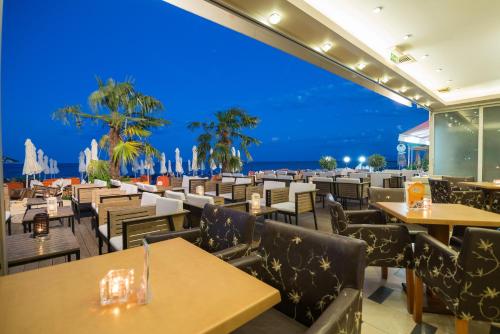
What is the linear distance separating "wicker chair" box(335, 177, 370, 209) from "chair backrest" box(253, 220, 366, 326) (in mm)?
5204

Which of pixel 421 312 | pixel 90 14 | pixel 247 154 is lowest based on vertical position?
pixel 421 312

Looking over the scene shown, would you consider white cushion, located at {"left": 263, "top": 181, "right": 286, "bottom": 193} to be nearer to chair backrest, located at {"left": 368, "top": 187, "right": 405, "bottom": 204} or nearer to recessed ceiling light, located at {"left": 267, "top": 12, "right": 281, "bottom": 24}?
chair backrest, located at {"left": 368, "top": 187, "right": 405, "bottom": 204}

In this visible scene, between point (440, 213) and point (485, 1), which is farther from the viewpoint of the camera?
point (485, 1)

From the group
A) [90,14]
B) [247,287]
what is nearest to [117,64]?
[90,14]

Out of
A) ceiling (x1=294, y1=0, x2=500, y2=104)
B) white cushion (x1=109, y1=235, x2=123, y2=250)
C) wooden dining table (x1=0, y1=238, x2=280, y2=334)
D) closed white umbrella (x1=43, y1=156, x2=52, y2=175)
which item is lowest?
white cushion (x1=109, y1=235, x2=123, y2=250)

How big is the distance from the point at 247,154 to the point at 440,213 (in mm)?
7995

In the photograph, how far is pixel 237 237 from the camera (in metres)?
1.77

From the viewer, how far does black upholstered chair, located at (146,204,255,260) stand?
5.64ft

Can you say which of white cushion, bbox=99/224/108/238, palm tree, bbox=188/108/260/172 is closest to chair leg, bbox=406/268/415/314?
white cushion, bbox=99/224/108/238

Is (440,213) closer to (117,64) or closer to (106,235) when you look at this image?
(106,235)

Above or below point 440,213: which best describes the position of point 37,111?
above

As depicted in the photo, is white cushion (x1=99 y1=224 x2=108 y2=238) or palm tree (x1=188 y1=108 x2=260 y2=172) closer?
white cushion (x1=99 y1=224 x2=108 y2=238)

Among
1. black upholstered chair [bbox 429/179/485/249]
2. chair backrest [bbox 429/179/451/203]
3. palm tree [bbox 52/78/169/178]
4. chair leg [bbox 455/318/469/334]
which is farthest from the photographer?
palm tree [bbox 52/78/169/178]

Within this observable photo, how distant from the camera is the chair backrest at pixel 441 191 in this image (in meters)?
3.82
